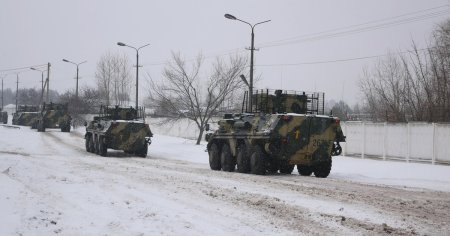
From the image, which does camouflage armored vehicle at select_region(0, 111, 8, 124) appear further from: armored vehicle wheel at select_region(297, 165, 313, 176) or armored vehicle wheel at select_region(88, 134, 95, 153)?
armored vehicle wheel at select_region(297, 165, 313, 176)

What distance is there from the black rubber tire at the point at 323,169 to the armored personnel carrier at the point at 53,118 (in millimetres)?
37167

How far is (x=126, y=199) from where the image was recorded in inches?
344

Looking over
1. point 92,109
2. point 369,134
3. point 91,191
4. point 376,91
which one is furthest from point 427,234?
point 92,109

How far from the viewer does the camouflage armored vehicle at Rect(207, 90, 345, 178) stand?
47.5 feet

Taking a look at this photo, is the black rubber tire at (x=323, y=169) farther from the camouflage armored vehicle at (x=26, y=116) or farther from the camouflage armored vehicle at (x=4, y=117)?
the camouflage armored vehicle at (x=4, y=117)

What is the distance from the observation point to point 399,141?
70.7 ft

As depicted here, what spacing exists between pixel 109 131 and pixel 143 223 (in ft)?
56.6

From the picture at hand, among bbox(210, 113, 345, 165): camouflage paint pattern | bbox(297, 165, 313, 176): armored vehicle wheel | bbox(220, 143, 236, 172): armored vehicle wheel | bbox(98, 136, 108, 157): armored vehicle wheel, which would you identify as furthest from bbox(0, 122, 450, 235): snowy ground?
bbox(98, 136, 108, 157): armored vehicle wheel

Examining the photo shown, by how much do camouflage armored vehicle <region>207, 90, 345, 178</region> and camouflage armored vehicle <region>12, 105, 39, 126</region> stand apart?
139 ft

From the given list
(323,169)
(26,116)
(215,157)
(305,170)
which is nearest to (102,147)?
(215,157)

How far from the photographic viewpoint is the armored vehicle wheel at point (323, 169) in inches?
608

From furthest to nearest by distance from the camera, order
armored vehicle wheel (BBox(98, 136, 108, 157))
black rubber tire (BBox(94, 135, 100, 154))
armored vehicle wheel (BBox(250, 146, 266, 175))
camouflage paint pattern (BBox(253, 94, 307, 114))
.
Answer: black rubber tire (BBox(94, 135, 100, 154)), armored vehicle wheel (BBox(98, 136, 108, 157)), camouflage paint pattern (BBox(253, 94, 307, 114)), armored vehicle wheel (BBox(250, 146, 266, 175))

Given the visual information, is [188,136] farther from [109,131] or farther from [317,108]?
[317,108]

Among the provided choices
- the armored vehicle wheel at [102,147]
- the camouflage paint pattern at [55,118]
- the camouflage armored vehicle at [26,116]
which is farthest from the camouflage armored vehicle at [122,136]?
the camouflage armored vehicle at [26,116]
